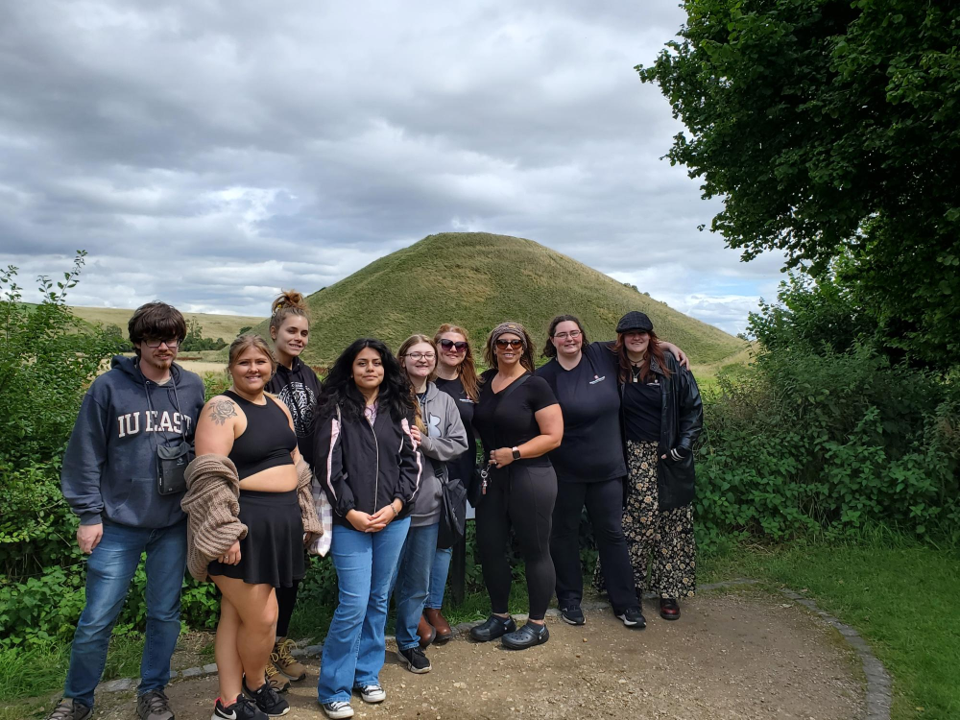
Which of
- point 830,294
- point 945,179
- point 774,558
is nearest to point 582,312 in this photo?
point 830,294

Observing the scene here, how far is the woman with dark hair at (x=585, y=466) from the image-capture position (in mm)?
4738

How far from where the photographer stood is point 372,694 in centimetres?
378

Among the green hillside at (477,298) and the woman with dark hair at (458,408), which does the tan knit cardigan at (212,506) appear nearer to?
the woman with dark hair at (458,408)

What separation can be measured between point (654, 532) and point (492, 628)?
1464 mm

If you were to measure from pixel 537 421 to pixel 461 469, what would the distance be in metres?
0.62

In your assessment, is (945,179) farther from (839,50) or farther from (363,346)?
(363,346)

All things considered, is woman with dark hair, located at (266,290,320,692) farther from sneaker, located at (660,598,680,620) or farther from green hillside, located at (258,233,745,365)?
green hillside, located at (258,233,745,365)

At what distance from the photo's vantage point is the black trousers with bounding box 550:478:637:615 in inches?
189

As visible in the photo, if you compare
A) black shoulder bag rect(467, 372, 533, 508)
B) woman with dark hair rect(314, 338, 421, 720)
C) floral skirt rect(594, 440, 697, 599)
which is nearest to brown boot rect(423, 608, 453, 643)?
woman with dark hair rect(314, 338, 421, 720)

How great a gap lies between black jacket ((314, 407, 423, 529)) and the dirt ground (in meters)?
1.10

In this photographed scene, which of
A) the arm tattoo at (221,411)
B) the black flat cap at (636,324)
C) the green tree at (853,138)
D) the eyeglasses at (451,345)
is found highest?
the green tree at (853,138)

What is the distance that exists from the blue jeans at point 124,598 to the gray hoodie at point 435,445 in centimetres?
130

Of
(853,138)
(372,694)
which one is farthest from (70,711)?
(853,138)

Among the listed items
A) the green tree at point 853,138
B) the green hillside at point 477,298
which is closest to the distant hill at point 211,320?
the green hillside at point 477,298
